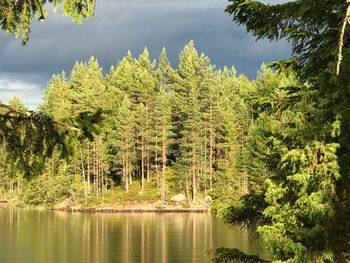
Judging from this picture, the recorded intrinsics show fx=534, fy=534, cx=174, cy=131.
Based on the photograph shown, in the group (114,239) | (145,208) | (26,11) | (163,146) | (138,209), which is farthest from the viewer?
(163,146)

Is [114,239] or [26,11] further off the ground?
[26,11]

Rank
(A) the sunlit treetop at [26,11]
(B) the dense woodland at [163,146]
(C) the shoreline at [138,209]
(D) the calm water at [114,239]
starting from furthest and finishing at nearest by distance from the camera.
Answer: (B) the dense woodland at [163,146], (C) the shoreline at [138,209], (D) the calm water at [114,239], (A) the sunlit treetop at [26,11]

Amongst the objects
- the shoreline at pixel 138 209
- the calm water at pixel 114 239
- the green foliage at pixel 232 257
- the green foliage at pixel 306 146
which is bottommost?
the calm water at pixel 114 239

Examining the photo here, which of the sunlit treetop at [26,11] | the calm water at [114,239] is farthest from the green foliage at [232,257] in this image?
the calm water at [114,239]

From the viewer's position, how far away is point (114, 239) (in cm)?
4359

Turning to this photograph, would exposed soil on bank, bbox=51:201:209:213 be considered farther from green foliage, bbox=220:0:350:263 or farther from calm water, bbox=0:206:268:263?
green foliage, bbox=220:0:350:263

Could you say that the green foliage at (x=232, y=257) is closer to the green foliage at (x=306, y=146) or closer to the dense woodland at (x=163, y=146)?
the green foliage at (x=306, y=146)

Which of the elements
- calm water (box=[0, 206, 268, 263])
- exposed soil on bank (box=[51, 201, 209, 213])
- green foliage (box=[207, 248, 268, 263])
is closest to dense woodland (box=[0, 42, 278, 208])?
exposed soil on bank (box=[51, 201, 209, 213])

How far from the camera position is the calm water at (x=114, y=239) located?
34.5 metres

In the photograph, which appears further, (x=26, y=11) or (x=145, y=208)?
(x=145, y=208)

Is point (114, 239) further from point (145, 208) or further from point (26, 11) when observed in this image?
point (26, 11)

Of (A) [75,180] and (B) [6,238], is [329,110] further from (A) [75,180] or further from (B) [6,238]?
(A) [75,180]

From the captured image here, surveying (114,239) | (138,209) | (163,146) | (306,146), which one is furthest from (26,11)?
(163,146)

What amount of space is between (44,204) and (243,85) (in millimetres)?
44057
